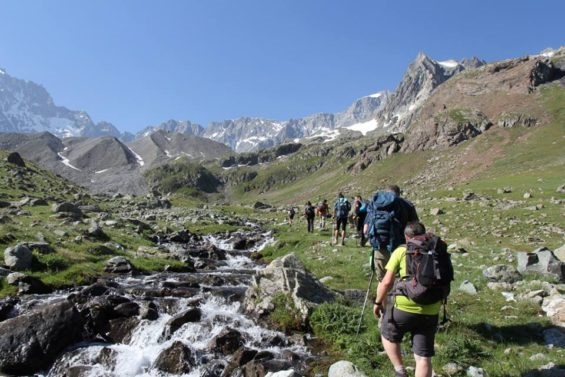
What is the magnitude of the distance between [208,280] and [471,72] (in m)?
189

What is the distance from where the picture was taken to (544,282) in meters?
17.5

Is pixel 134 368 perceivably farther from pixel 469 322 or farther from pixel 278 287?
pixel 469 322

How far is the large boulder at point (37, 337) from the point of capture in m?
14.6

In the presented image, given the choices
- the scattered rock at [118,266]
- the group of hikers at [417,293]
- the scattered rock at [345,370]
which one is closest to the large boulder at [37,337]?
the scattered rock at [345,370]

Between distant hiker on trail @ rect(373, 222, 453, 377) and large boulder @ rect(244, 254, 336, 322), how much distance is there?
7.15 metres

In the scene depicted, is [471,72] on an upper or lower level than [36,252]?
upper

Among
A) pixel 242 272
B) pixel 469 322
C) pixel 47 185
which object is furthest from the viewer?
pixel 47 185

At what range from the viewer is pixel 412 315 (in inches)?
352

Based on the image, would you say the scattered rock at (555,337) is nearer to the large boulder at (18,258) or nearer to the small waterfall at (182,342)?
the small waterfall at (182,342)

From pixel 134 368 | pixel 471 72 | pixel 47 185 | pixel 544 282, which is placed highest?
pixel 471 72

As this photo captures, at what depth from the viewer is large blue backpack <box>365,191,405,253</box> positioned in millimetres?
12977

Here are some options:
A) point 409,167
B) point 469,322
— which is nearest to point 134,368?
point 469,322

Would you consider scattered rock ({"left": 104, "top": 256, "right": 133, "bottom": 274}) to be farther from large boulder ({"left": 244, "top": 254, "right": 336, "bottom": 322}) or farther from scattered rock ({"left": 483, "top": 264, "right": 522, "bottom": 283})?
scattered rock ({"left": 483, "top": 264, "right": 522, "bottom": 283})

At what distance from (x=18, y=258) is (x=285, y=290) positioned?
48.5 feet
